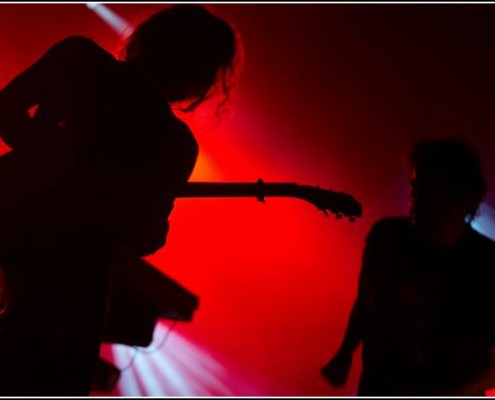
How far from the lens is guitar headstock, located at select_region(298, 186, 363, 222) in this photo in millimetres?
1418

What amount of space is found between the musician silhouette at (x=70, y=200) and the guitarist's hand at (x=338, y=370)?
80 cm

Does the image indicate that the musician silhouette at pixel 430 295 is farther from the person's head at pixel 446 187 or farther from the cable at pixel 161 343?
the cable at pixel 161 343

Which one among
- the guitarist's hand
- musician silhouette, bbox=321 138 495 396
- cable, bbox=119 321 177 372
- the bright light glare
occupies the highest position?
the bright light glare

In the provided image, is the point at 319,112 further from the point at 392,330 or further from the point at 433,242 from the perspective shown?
the point at 392,330

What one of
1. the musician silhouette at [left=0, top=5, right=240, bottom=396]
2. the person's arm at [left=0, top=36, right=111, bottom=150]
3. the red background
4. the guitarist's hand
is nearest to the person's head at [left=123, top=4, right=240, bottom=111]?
the musician silhouette at [left=0, top=5, right=240, bottom=396]

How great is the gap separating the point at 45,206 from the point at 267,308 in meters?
1.76

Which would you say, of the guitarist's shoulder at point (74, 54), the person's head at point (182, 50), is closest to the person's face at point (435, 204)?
the person's head at point (182, 50)

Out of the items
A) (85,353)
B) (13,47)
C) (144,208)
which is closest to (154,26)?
(144,208)

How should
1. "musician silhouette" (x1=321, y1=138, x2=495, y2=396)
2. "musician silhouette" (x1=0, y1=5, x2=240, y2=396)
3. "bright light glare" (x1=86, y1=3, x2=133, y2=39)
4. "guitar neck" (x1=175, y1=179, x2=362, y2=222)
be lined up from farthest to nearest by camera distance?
"bright light glare" (x1=86, y1=3, x2=133, y2=39) → "guitar neck" (x1=175, y1=179, x2=362, y2=222) → "musician silhouette" (x1=321, y1=138, x2=495, y2=396) → "musician silhouette" (x1=0, y1=5, x2=240, y2=396)

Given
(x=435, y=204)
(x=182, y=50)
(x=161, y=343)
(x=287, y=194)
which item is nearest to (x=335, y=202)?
(x=287, y=194)

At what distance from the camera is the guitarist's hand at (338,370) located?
1.46m

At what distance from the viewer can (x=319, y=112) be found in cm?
216

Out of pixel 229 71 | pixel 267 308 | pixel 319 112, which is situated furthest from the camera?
pixel 267 308

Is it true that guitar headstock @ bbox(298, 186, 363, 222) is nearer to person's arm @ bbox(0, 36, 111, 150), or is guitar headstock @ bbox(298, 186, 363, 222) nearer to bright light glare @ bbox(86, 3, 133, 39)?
person's arm @ bbox(0, 36, 111, 150)
